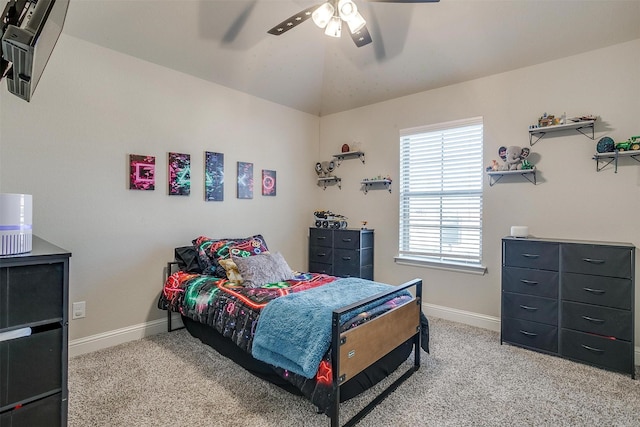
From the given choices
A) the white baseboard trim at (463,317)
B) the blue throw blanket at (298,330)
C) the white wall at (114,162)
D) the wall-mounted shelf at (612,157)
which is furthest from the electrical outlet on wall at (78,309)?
the wall-mounted shelf at (612,157)

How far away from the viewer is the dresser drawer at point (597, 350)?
7.76ft

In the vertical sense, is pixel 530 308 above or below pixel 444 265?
below

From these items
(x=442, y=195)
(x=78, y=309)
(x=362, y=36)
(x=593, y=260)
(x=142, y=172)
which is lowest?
(x=78, y=309)

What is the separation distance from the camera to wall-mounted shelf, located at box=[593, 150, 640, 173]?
255 centimetres

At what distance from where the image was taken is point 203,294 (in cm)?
258

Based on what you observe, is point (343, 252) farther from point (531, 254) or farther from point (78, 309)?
point (78, 309)

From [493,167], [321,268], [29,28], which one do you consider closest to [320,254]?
[321,268]

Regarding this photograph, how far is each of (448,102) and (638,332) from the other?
268cm

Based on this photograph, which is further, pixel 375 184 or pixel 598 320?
pixel 375 184

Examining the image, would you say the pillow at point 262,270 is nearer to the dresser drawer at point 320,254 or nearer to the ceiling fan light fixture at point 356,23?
the dresser drawer at point 320,254

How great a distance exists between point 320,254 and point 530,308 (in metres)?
2.39

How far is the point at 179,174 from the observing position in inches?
127

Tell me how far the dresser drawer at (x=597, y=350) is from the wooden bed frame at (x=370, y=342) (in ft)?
4.16

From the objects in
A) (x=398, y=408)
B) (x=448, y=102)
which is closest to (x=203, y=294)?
(x=398, y=408)
